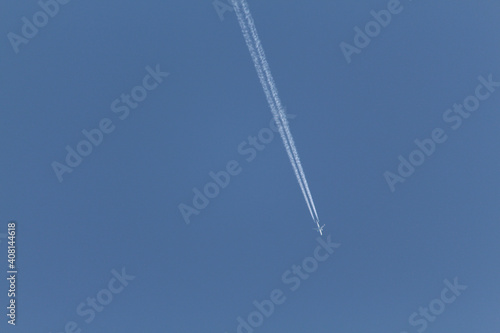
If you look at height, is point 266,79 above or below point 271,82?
above

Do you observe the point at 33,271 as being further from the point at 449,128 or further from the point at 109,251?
the point at 449,128

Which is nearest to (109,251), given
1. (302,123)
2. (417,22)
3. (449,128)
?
(302,123)

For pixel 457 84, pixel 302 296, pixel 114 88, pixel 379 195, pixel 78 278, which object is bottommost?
pixel 302 296

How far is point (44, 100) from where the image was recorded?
6684 millimetres

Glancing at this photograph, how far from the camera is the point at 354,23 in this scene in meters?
6.66

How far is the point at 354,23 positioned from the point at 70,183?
6213 millimetres

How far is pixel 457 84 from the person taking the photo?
6738 mm

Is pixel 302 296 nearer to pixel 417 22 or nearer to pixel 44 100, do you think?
pixel 417 22

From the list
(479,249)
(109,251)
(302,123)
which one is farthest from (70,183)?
(479,249)

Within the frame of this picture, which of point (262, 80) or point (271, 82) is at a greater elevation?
point (262, 80)

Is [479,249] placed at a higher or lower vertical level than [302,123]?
lower

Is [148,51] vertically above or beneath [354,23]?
above

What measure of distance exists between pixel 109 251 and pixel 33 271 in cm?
151

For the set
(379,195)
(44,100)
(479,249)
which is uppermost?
(44,100)
